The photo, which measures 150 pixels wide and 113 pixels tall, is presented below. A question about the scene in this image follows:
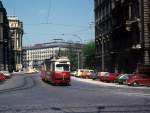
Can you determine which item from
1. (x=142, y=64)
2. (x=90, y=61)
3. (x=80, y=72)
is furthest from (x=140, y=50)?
(x=90, y=61)

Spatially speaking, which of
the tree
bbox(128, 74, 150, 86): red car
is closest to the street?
bbox(128, 74, 150, 86): red car

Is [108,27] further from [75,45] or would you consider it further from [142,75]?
[75,45]

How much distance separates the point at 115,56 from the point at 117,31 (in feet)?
15.9

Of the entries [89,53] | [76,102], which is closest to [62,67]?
[76,102]

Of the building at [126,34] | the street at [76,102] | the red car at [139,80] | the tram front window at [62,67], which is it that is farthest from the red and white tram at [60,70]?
the building at [126,34]

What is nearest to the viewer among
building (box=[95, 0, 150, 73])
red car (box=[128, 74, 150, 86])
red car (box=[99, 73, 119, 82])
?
red car (box=[128, 74, 150, 86])

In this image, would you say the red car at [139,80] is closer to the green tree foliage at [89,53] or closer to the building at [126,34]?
the building at [126,34]

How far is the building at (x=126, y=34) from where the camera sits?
61.1 meters

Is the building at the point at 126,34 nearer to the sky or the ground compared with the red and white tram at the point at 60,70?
nearer to the sky

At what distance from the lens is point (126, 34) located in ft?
229

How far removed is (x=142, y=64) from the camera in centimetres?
5959

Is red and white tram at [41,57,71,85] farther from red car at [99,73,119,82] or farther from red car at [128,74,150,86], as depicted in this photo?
red car at [99,73,119,82]

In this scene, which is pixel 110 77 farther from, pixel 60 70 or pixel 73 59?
pixel 73 59

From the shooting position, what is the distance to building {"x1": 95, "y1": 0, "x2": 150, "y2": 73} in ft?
201
